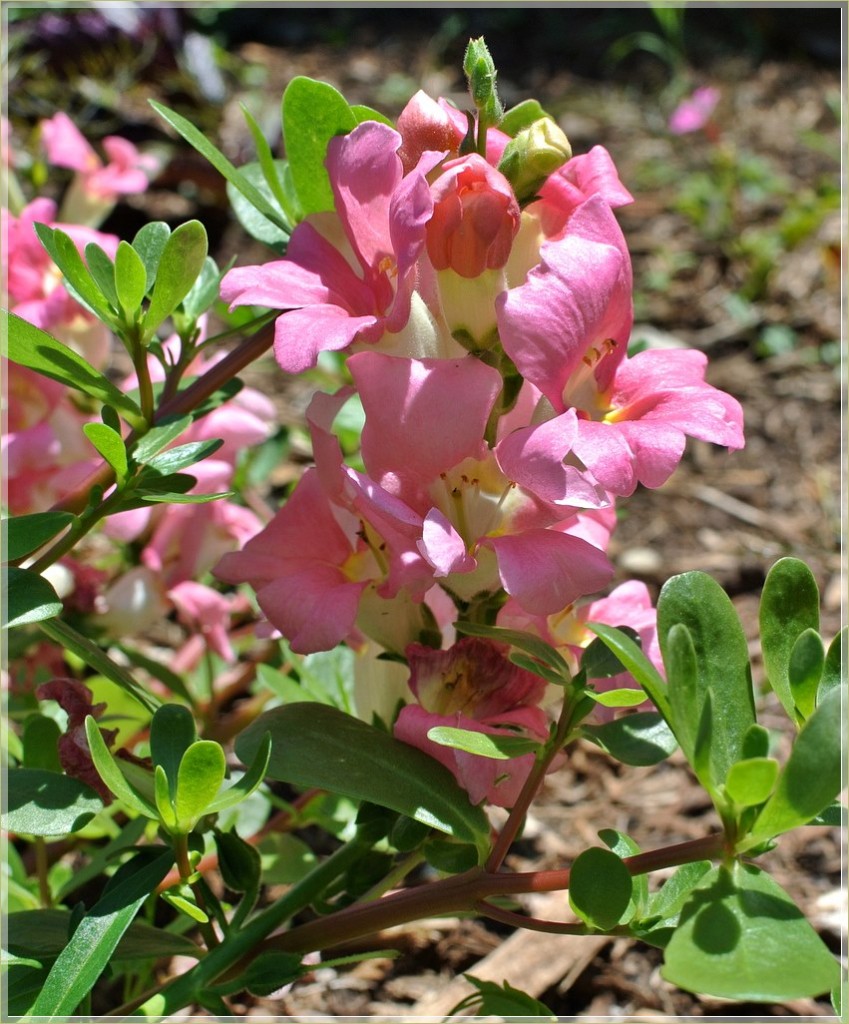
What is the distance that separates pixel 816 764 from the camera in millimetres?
603

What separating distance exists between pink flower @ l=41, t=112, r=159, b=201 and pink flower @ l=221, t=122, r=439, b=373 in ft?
2.60

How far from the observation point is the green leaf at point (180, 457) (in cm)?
84

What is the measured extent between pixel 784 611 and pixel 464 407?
253 millimetres

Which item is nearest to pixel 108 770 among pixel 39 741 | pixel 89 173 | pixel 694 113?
pixel 39 741

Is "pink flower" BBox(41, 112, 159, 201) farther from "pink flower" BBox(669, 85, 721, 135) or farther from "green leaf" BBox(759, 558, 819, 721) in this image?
"pink flower" BBox(669, 85, 721, 135)

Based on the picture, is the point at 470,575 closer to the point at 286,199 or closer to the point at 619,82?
the point at 286,199

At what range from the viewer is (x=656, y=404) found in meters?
0.82

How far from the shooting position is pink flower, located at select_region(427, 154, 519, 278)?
30.3 inches

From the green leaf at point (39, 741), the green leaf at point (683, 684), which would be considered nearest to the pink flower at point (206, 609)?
the green leaf at point (39, 741)

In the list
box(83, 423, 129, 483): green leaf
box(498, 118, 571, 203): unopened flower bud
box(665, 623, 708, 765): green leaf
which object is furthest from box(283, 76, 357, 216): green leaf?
box(665, 623, 708, 765): green leaf

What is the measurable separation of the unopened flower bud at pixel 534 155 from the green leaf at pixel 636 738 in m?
0.39

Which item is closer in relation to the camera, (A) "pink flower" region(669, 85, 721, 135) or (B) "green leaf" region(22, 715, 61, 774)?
(B) "green leaf" region(22, 715, 61, 774)

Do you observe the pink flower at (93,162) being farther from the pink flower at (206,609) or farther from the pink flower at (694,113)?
the pink flower at (694,113)

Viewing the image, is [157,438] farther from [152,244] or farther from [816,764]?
[816,764]
